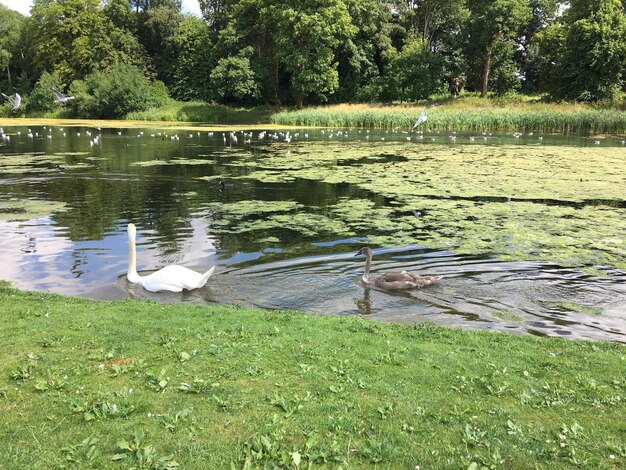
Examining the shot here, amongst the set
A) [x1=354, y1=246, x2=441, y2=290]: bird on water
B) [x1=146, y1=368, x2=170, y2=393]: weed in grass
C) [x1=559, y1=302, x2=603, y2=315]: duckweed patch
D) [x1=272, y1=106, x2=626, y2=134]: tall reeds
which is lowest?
[x1=559, y1=302, x2=603, y2=315]: duckweed patch

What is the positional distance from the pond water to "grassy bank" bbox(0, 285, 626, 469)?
2.00 m

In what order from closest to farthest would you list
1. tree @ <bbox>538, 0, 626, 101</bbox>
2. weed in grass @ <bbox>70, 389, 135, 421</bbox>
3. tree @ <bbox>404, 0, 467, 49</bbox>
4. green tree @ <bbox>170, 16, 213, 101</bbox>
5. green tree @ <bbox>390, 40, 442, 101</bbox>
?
weed in grass @ <bbox>70, 389, 135, 421</bbox> → tree @ <bbox>538, 0, 626, 101</bbox> → green tree @ <bbox>390, 40, 442, 101</bbox> → tree @ <bbox>404, 0, 467, 49</bbox> → green tree @ <bbox>170, 16, 213, 101</bbox>

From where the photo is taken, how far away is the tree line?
54.9 metres

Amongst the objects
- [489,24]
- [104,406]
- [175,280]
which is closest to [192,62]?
[489,24]

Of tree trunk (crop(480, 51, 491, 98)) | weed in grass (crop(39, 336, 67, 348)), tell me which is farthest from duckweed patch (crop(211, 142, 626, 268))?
tree trunk (crop(480, 51, 491, 98))

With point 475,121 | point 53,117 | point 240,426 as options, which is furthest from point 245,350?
point 53,117

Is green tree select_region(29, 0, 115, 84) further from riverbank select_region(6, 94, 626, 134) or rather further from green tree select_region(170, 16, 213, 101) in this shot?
riverbank select_region(6, 94, 626, 134)

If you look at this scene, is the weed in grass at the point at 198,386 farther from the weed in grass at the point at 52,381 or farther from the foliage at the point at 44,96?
the foliage at the point at 44,96

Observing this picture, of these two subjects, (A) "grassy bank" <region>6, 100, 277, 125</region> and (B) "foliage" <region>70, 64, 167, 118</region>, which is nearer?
(A) "grassy bank" <region>6, 100, 277, 125</region>

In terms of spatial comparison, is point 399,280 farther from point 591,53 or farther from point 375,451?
point 591,53

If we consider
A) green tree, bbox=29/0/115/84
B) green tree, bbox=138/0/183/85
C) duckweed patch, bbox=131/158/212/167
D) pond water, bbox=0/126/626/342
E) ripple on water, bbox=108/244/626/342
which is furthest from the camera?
green tree, bbox=138/0/183/85

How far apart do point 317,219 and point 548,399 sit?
9.36m

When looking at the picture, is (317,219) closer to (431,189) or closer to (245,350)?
(431,189)

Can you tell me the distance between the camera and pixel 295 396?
4.43m
